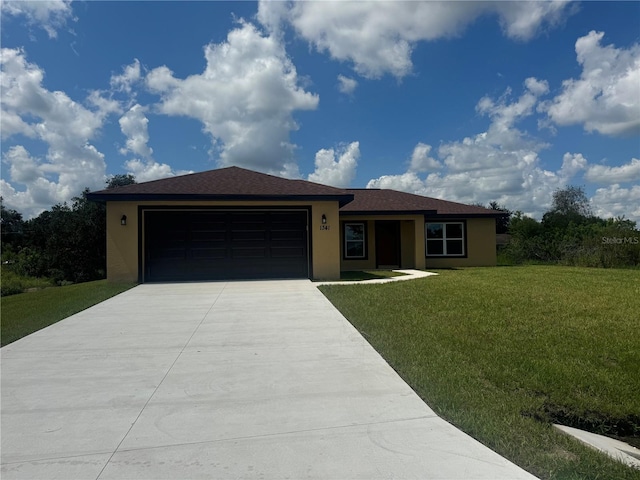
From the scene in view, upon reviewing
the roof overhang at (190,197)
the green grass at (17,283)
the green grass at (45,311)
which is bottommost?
the green grass at (17,283)

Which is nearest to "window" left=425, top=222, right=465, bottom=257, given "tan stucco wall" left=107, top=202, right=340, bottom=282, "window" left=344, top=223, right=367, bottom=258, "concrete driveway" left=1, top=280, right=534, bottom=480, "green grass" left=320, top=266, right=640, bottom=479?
"window" left=344, top=223, right=367, bottom=258

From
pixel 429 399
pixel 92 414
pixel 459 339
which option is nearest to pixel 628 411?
pixel 429 399

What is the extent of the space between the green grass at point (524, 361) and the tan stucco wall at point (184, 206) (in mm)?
3838

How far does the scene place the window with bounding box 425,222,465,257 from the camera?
19.3 meters

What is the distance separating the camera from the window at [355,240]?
18.3 m

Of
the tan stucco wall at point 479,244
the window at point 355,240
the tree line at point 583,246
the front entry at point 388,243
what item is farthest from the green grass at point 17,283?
the tree line at point 583,246

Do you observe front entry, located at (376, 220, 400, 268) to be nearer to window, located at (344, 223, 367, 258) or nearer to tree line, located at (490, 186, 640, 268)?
window, located at (344, 223, 367, 258)

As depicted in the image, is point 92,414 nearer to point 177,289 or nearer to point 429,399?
point 429,399

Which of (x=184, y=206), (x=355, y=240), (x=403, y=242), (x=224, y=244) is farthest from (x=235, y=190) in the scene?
(x=403, y=242)

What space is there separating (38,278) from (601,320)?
2903 cm

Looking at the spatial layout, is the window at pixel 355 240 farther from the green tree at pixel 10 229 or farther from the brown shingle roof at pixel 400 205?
the green tree at pixel 10 229

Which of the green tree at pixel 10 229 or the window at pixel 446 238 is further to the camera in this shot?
the green tree at pixel 10 229

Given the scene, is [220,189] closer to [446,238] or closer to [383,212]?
[383,212]

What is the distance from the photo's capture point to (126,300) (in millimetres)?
10086
